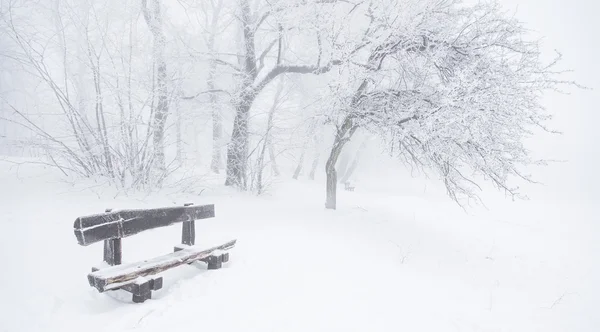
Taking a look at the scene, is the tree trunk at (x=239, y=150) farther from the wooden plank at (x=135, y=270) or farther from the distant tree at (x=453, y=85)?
the wooden plank at (x=135, y=270)

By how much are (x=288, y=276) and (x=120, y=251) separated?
220 cm

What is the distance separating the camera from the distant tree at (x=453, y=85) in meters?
6.24

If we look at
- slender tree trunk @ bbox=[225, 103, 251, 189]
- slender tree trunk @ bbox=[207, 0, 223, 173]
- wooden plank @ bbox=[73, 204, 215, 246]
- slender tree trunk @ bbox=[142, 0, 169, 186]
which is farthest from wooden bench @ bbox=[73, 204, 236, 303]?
slender tree trunk @ bbox=[207, 0, 223, 173]

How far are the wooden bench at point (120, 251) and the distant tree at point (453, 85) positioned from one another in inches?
188

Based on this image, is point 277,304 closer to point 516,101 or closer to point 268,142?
point 516,101

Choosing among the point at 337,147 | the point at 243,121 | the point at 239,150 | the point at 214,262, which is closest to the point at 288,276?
the point at 214,262

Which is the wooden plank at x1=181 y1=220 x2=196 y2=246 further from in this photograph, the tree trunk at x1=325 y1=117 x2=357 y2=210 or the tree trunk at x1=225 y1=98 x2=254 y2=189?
the tree trunk at x1=225 y1=98 x2=254 y2=189

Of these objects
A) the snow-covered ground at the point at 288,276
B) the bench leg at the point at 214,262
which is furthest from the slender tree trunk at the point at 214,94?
the bench leg at the point at 214,262

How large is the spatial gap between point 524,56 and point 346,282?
5993 millimetres

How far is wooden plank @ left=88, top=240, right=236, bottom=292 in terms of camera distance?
10.1ft

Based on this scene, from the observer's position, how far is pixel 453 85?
20.1 ft

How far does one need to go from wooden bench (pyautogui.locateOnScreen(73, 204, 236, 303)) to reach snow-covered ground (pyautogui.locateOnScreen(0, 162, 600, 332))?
25 cm

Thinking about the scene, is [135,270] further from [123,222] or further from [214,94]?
[214,94]

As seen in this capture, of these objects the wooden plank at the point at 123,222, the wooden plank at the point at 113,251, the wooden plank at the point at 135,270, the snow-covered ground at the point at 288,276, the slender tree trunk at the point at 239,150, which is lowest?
the snow-covered ground at the point at 288,276
